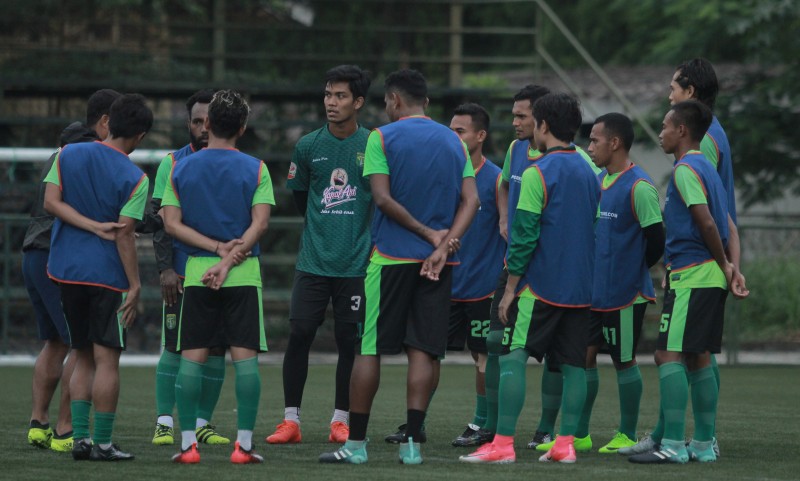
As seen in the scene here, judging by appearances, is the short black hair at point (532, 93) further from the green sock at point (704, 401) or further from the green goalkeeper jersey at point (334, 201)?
the green sock at point (704, 401)

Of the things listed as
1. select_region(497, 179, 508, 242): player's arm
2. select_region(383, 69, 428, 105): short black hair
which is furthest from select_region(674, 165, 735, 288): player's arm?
select_region(497, 179, 508, 242): player's arm

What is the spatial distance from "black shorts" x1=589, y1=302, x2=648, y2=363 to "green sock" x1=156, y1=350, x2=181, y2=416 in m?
2.51

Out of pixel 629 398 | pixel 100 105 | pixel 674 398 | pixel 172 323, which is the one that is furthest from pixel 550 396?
pixel 100 105

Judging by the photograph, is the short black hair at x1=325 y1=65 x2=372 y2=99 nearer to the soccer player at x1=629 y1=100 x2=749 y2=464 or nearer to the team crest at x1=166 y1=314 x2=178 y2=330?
the team crest at x1=166 y1=314 x2=178 y2=330

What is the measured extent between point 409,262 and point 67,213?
1860mm

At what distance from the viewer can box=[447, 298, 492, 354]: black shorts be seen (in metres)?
8.72

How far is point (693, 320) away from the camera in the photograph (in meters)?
7.23

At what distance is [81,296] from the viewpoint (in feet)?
23.9

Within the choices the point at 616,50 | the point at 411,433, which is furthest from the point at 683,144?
the point at 616,50

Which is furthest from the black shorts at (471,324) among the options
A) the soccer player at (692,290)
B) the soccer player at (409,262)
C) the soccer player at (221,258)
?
the soccer player at (221,258)

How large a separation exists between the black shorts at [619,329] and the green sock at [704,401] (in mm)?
503

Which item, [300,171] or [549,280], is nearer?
[549,280]

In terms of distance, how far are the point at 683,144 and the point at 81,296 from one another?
11.1ft

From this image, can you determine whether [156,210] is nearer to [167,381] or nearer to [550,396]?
[167,381]
